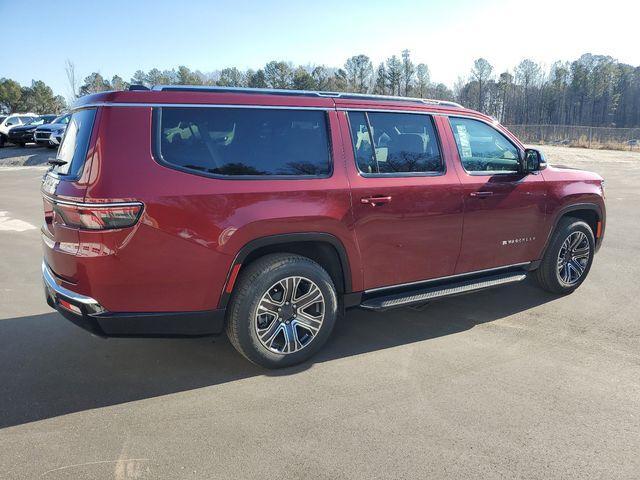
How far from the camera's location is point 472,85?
10675cm

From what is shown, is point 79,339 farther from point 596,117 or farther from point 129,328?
point 596,117

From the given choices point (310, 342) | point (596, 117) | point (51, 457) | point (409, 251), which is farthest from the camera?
point (596, 117)

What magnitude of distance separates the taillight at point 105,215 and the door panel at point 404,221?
1587 mm

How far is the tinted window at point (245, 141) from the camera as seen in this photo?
3145mm

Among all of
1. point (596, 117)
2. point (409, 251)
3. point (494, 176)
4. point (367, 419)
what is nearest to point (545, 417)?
point (367, 419)

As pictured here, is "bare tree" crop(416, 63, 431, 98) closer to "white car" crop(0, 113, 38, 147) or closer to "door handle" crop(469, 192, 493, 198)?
"white car" crop(0, 113, 38, 147)

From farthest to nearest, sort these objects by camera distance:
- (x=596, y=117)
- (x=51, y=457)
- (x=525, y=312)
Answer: (x=596, y=117), (x=525, y=312), (x=51, y=457)

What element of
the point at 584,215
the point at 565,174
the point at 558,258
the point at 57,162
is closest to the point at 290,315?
the point at 57,162

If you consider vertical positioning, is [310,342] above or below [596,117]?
below

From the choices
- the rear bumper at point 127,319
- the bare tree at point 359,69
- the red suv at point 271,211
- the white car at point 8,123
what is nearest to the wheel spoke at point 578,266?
the red suv at point 271,211

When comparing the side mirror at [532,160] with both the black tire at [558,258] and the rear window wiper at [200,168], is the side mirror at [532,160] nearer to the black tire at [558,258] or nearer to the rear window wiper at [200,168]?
the black tire at [558,258]

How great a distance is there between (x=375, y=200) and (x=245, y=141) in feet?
3.58

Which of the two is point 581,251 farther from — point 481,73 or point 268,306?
point 481,73

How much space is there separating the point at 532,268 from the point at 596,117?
11901 centimetres
